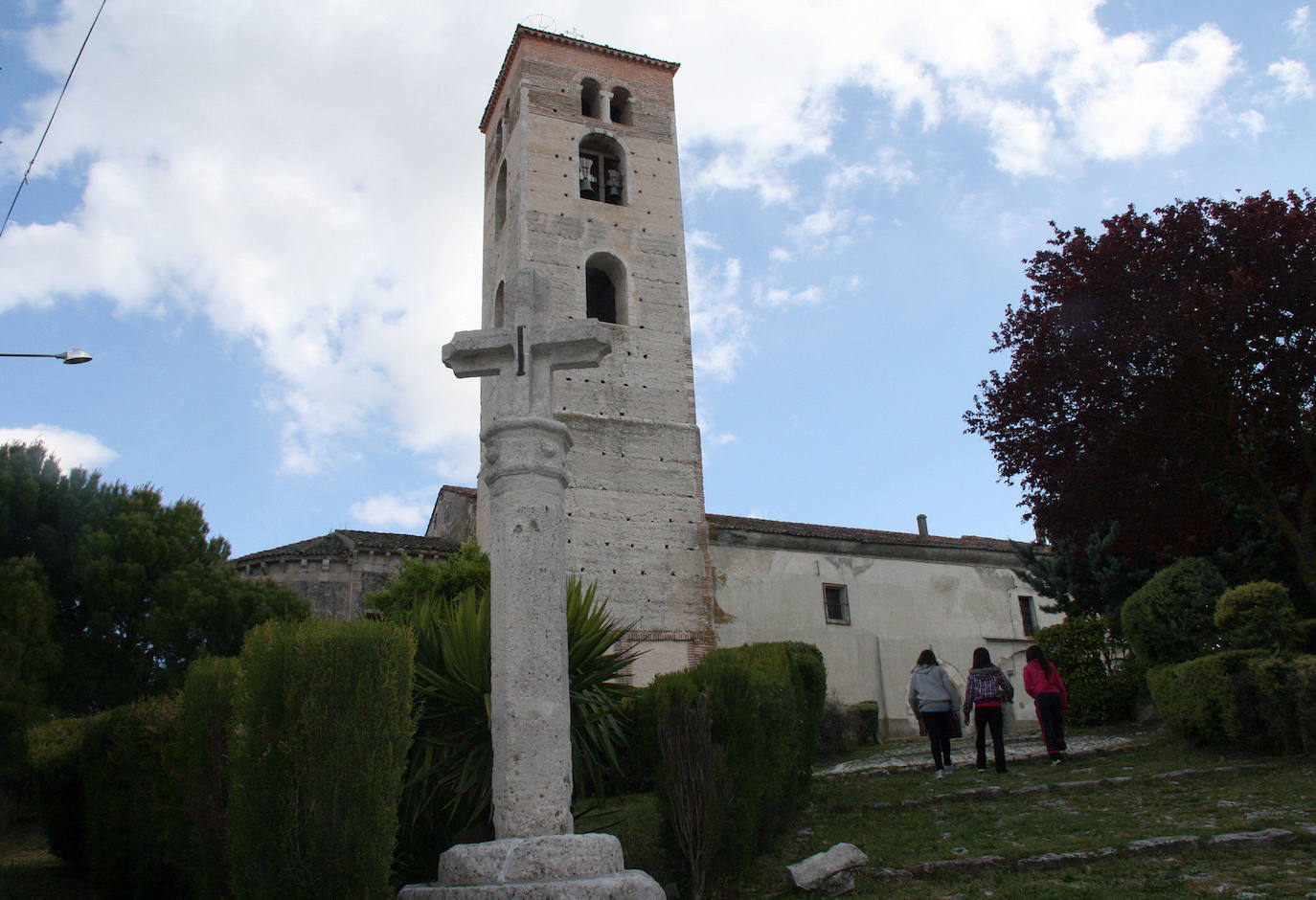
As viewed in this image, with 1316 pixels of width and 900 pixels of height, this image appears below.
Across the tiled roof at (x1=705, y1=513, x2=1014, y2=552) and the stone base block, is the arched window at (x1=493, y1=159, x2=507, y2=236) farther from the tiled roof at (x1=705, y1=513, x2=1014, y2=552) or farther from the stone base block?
the stone base block

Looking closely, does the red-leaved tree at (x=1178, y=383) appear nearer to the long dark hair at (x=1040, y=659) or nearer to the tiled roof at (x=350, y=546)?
the long dark hair at (x=1040, y=659)

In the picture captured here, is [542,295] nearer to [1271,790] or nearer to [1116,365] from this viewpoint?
[1271,790]

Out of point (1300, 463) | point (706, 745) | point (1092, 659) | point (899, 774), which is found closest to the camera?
point (706, 745)

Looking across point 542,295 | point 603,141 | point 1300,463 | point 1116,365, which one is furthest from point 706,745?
point 603,141

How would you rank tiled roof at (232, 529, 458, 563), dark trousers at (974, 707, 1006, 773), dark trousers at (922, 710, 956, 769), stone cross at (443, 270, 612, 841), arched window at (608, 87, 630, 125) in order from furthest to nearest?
arched window at (608, 87, 630, 125)
tiled roof at (232, 529, 458, 563)
dark trousers at (922, 710, 956, 769)
dark trousers at (974, 707, 1006, 773)
stone cross at (443, 270, 612, 841)

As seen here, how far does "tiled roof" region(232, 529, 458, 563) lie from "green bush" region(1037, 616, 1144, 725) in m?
12.5

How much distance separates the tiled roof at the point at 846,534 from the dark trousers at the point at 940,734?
12297 millimetres

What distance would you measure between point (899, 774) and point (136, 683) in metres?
11.1

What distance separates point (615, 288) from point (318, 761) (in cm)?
2028

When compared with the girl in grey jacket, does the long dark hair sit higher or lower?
higher

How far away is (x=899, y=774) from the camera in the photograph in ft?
35.7

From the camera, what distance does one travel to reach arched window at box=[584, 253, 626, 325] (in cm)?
2395

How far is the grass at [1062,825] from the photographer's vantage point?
19.4 feet

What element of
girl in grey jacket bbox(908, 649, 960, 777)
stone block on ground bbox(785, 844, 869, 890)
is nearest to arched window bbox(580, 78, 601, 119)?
girl in grey jacket bbox(908, 649, 960, 777)
